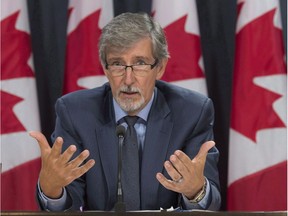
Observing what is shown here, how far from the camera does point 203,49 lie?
3320 mm

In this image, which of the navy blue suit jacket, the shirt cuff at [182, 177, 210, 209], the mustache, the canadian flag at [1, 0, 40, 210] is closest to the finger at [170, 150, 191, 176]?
the shirt cuff at [182, 177, 210, 209]

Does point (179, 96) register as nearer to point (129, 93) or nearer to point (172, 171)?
point (129, 93)

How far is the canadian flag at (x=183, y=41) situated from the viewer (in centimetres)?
320

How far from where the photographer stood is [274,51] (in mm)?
3162

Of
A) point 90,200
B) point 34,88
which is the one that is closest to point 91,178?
point 90,200

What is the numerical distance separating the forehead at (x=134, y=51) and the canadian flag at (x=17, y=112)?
98 cm

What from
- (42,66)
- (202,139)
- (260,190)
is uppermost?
(42,66)

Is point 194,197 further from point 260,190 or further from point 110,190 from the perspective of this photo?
point 260,190

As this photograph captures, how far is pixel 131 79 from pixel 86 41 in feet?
3.15

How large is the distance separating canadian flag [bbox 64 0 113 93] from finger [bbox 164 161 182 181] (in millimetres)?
1290

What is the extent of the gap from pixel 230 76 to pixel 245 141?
41cm

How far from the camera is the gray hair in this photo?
238cm

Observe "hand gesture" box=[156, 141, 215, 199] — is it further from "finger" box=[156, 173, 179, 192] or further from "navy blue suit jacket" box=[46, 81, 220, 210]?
"navy blue suit jacket" box=[46, 81, 220, 210]

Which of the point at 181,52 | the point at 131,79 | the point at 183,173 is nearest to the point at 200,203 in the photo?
the point at 183,173
